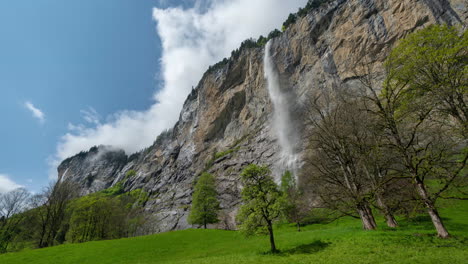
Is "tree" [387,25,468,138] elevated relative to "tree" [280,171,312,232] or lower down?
elevated

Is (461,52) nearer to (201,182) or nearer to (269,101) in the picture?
(201,182)

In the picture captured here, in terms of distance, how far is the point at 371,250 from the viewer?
1109 centimetres

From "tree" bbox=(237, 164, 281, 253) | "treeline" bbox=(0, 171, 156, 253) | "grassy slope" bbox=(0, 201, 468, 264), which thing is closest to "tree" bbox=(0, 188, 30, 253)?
"treeline" bbox=(0, 171, 156, 253)

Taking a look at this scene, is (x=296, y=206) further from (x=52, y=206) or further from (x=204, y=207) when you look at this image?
(x=52, y=206)

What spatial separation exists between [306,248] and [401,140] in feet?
37.5

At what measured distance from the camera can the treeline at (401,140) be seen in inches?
389

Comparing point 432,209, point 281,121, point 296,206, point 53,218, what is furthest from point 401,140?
point 281,121

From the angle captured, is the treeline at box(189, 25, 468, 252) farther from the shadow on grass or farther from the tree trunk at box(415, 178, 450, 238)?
the shadow on grass

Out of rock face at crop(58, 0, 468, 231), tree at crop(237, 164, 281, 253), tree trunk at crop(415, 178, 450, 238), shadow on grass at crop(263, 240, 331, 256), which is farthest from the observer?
rock face at crop(58, 0, 468, 231)

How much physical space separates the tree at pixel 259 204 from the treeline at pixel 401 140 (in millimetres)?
74

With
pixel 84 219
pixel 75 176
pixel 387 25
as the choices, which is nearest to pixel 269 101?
pixel 387 25

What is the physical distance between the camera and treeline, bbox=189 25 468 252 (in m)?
9.88

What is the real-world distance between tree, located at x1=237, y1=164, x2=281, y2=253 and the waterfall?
3784 cm

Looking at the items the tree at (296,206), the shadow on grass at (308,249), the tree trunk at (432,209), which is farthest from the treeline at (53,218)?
the tree trunk at (432,209)
